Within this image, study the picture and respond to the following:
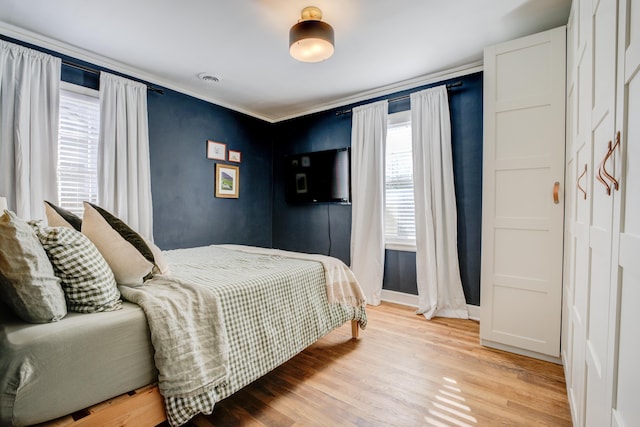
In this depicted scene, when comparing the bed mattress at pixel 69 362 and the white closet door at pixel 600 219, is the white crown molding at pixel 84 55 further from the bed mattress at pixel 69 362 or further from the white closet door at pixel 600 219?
the white closet door at pixel 600 219

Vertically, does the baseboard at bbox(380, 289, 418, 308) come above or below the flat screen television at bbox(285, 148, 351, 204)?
below

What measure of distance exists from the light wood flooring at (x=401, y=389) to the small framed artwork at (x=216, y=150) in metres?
2.77

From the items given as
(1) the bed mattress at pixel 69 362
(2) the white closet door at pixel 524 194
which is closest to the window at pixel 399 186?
(2) the white closet door at pixel 524 194

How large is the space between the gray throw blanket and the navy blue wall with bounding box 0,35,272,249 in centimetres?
225

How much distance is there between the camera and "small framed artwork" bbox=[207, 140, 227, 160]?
152 inches

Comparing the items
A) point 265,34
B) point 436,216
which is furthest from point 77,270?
point 436,216

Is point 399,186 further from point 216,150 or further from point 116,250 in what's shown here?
point 116,250

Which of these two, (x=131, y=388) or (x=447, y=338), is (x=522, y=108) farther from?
(x=131, y=388)

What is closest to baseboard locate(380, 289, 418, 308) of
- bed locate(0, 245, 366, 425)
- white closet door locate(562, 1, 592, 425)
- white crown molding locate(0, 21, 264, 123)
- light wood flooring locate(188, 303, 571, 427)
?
light wood flooring locate(188, 303, 571, 427)

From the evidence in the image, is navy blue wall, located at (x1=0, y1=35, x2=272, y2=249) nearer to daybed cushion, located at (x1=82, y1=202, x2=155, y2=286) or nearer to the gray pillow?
daybed cushion, located at (x1=82, y1=202, x2=155, y2=286)

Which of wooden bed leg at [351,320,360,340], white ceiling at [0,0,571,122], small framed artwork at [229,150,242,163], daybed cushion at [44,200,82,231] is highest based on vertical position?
white ceiling at [0,0,571,122]

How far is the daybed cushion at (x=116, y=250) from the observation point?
1.45 metres

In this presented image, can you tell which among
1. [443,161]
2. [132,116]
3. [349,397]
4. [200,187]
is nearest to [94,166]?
[132,116]

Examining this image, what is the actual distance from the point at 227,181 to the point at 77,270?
3008 millimetres
